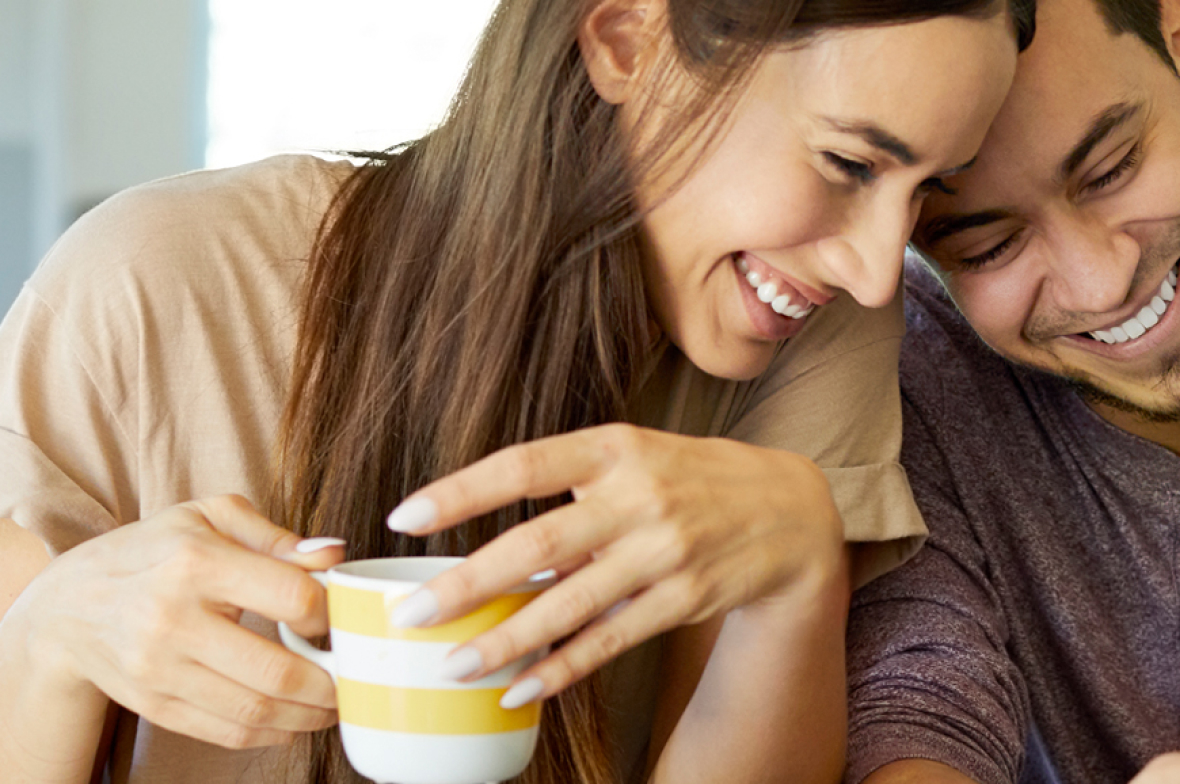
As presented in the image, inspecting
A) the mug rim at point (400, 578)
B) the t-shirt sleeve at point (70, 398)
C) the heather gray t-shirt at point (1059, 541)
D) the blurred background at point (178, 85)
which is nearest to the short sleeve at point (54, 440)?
the t-shirt sleeve at point (70, 398)

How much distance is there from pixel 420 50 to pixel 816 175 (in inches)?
123

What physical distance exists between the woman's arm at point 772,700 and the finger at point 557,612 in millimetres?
193

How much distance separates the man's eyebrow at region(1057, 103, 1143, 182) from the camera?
1.14 m

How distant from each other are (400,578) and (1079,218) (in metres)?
0.80

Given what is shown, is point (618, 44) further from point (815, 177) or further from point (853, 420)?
point (853, 420)

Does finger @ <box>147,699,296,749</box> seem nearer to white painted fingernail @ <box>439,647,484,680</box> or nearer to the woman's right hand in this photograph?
the woman's right hand

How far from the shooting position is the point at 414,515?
0.66 m

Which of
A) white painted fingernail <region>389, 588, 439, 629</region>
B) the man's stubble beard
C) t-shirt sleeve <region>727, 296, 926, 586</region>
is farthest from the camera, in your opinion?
the man's stubble beard

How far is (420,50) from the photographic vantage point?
386 cm

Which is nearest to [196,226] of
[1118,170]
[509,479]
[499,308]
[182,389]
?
[182,389]

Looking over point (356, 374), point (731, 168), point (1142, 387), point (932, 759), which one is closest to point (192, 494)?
point (356, 374)

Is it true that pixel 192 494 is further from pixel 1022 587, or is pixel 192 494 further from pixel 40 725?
pixel 1022 587

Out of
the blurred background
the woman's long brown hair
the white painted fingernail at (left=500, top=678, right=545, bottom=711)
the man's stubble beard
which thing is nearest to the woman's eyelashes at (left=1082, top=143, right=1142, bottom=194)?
the man's stubble beard

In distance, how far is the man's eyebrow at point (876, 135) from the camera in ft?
2.96
